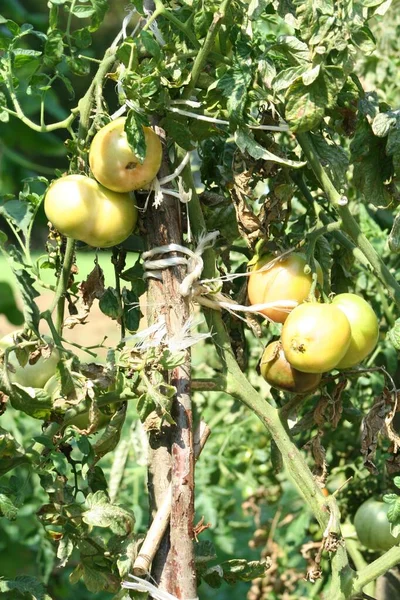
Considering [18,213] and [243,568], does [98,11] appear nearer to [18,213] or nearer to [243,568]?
[18,213]

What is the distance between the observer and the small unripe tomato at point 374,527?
126cm

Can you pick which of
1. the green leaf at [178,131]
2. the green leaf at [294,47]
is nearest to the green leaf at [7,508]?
the green leaf at [178,131]

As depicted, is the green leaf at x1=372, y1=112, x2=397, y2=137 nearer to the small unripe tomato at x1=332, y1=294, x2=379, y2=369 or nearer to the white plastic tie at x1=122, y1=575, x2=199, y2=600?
the small unripe tomato at x1=332, y1=294, x2=379, y2=369

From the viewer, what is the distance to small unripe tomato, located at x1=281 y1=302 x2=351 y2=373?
0.89 meters

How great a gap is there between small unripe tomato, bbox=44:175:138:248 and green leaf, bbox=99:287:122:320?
88 mm

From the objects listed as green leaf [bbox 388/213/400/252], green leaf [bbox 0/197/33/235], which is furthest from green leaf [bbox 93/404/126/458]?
green leaf [bbox 388/213/400/252]

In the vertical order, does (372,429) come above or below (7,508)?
above

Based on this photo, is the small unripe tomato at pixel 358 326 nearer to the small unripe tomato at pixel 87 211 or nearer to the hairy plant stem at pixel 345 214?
the hairy plant stem at pixel 345 214

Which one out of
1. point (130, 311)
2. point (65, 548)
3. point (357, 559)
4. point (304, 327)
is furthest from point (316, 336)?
point (357, 559)

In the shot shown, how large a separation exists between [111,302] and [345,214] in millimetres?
289

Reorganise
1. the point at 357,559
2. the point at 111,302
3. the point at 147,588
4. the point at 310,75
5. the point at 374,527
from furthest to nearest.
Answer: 1. the point at 357,559
2. the point at 374,527
3. the point at 111,302
4. the point at 147,588
5. the point at 310,75

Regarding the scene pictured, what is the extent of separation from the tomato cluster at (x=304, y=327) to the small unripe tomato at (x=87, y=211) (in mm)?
167

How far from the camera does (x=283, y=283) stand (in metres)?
0.96

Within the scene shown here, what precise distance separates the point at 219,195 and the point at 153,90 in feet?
0.74
